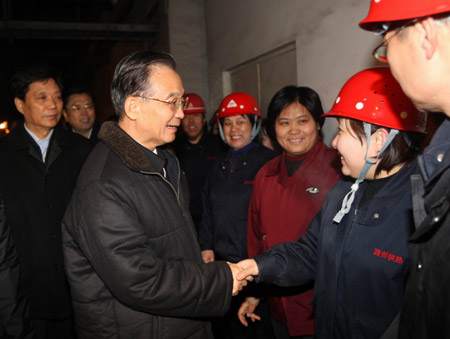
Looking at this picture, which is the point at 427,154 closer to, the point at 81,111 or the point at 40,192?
the point at 40,192

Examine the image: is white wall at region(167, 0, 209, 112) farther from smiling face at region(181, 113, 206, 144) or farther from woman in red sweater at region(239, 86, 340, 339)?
woman in red sweater at region(239, 86, 340, 339)

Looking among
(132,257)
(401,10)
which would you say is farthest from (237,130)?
(401,10)

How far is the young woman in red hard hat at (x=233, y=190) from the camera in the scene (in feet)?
10.3

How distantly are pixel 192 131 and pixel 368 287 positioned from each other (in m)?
3.40

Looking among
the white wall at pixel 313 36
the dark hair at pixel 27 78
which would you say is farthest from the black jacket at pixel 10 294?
the white wall at pixel 313 36

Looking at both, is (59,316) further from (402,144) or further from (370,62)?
(370,62)

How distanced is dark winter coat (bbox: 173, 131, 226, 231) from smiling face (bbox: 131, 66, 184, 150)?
246 cm

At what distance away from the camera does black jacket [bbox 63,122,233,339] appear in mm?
1584

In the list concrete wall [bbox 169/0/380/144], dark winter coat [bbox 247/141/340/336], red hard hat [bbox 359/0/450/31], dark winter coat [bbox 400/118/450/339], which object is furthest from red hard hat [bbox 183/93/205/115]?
dark winter coat [bbox 400/118/450/339]

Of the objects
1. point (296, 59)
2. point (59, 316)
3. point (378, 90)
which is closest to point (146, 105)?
point (378, 90)

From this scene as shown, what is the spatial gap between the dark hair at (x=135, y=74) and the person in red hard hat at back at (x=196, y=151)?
246cm

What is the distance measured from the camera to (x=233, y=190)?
3.19 meters

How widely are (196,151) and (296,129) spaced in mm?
2035

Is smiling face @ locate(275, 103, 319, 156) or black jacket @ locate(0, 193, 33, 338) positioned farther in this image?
smiling face @ locate(275, 103, 319, 156)
